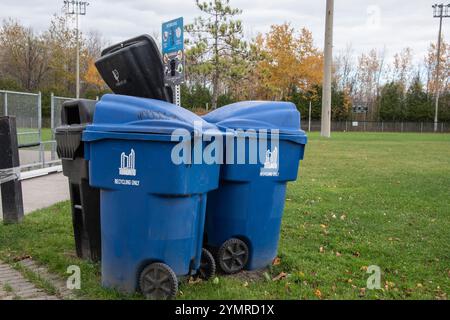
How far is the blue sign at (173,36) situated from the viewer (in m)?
6.67

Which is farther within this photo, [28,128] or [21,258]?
[28,128]

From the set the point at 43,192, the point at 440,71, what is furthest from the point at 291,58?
the point at 43,192

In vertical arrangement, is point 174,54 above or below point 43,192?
above

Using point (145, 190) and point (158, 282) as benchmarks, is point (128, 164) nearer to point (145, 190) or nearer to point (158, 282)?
point (145, 190)

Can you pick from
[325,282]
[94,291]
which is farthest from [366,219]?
[94,291]

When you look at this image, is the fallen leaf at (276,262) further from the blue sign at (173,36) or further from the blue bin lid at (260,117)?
the blue sign at (173,36)

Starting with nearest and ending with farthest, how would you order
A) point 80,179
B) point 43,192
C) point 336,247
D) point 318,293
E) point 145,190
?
point 145,190 → point 318,293 → point 80,179 → point 336,247 → point 43,192

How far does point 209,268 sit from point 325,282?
100 cm

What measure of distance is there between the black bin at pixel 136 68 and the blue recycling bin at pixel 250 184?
703 mm

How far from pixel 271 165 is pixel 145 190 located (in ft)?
4.22

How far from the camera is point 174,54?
6734 millimetres

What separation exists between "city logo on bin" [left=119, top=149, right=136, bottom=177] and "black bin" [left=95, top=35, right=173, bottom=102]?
1.18 m

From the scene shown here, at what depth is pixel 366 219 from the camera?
6641 millimetres

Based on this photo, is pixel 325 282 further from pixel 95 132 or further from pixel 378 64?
pixel 378 64
